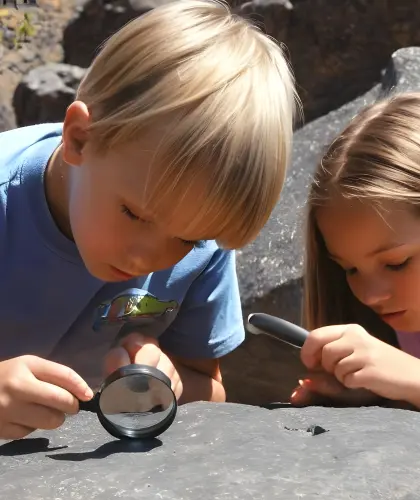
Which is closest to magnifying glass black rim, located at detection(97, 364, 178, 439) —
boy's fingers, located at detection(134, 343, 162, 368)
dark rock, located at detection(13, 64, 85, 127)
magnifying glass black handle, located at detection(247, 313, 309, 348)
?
boy's fingers, located at detection(134, 343, 162, 368)

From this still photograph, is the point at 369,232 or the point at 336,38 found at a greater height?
the point at 369,232

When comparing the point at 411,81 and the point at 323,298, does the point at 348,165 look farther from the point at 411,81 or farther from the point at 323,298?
the point at 411,81

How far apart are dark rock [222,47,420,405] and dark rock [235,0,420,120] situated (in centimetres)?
151

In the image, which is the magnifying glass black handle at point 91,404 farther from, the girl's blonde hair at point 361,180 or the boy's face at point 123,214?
the girl's blonde hair at point 361,180

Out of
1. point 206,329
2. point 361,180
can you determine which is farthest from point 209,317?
point 361,180

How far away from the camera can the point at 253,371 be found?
113 inches

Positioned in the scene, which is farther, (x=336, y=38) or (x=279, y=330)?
(x=336, y=38)

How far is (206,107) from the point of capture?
4.26 ft

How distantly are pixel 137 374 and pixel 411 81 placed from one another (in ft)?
6.66

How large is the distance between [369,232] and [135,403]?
763mm

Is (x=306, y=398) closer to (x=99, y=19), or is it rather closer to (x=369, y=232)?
(x=369, y=232)

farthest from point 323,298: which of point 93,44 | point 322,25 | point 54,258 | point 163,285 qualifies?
point 93,44

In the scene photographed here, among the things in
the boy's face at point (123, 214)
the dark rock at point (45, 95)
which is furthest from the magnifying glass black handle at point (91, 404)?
the dark rock at point (45, 95)

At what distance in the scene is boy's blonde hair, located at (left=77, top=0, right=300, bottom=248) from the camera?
129 centimetres
